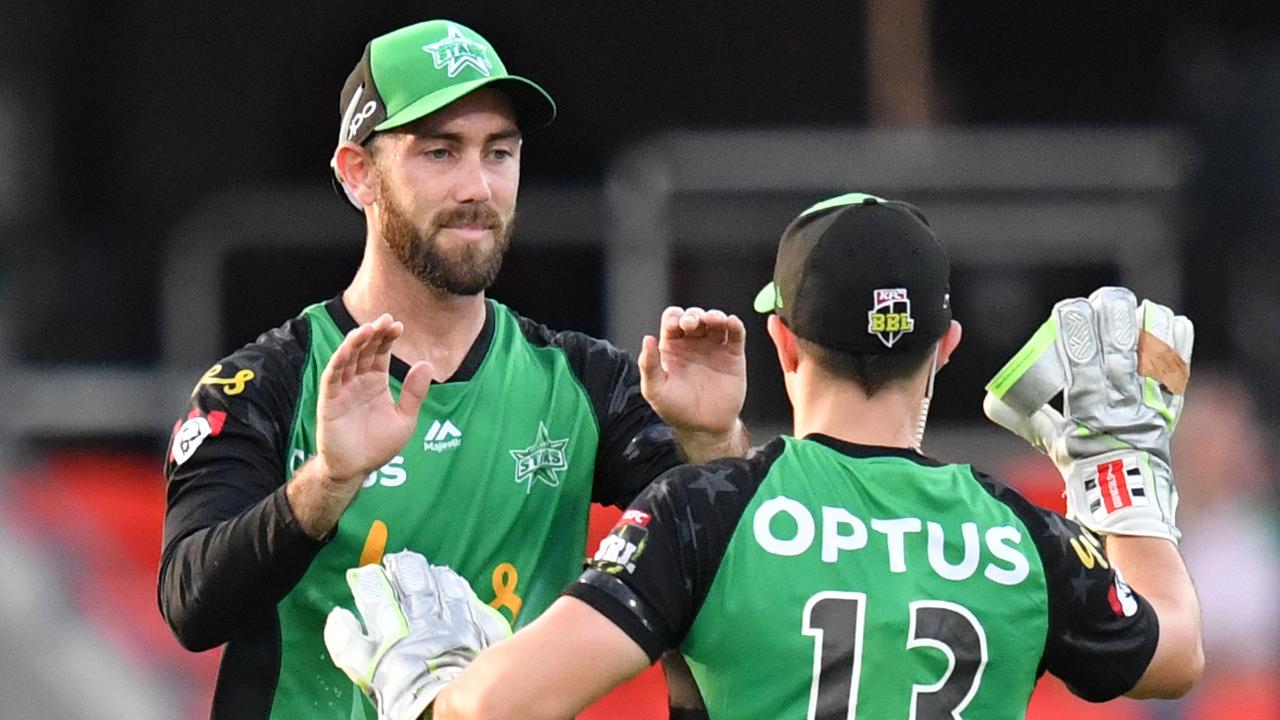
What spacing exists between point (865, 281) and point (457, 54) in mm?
986

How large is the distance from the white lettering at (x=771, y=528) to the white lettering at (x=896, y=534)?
0.11 metres

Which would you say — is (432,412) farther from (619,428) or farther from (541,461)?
(619,428)

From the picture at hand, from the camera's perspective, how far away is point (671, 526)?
3.24 m

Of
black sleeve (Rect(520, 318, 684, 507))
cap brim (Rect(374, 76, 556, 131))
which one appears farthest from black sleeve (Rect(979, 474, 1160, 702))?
cap brim (Rect(374, 76, 556, 131))

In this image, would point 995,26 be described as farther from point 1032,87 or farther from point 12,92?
point 12,92

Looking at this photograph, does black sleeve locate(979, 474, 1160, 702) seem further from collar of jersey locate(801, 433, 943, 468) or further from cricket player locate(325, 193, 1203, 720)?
collar of jersey locate(801, 433, 943, 468)

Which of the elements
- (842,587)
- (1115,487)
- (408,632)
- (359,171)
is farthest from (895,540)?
(359,171)

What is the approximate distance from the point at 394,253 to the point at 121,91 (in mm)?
6670

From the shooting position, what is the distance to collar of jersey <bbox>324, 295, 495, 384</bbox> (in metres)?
4.01

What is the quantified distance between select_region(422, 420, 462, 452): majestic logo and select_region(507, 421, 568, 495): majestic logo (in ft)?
0.34

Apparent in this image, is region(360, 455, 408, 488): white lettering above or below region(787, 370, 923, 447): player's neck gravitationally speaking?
below

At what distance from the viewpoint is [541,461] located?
4.02m

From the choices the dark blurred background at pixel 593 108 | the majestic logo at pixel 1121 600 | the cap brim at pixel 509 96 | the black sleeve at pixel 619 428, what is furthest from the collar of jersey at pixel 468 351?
the dark blurred background at pixel 593 108

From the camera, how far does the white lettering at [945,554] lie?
10.9 feet
